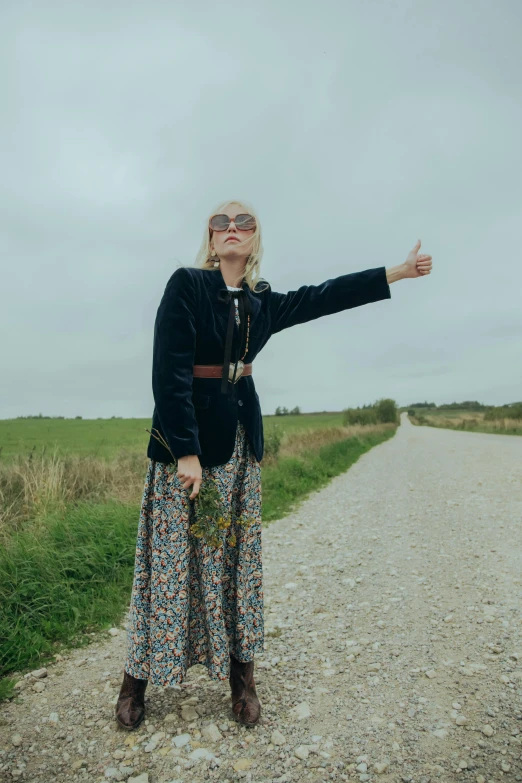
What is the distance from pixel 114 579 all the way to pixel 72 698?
5.55 feet

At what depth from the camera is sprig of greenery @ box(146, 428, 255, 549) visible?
2648 mm

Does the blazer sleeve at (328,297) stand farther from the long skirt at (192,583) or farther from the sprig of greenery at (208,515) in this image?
the sprig of greenery at (208,515)

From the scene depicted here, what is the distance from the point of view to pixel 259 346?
3.06m

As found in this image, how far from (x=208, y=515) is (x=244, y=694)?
1.00 metres

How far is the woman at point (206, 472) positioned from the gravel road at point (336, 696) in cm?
22

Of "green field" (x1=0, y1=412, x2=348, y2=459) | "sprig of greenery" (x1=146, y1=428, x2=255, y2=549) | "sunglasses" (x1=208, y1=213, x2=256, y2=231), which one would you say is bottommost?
"sprig of greenery" (x1=146, y1=428, x2=255, y2=549)

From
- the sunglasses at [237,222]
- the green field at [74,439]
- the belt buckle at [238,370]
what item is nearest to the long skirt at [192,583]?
the belt buckle at [238,370]

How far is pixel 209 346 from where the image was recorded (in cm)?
278

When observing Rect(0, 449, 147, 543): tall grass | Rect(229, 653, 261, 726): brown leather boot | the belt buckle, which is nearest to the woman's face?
the belt buckle

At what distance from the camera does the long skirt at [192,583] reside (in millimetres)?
2705

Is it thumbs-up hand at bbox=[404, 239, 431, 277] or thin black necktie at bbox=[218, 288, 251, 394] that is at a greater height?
thumbs-up hand at bbox=[404, 239, 431, 277]

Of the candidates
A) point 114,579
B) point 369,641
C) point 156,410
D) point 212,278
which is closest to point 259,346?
point 212,278

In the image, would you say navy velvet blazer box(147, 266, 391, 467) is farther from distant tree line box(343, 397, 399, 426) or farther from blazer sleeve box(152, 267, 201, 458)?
distant tree line box(343, 397, 399, 426)

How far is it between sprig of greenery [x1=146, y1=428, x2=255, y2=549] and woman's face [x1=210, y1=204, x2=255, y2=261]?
1.04 m
